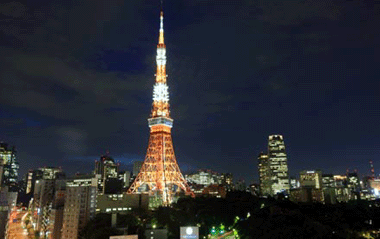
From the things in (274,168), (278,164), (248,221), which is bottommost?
(248,221)

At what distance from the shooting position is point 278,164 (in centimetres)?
9344

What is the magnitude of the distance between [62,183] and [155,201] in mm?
16659

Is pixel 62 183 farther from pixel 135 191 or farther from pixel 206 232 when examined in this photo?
pixel 206 232

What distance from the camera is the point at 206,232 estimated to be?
29.3 metres

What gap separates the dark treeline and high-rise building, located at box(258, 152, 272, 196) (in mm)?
57534

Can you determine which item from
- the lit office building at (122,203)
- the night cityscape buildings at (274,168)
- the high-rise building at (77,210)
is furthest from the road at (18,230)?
the night cityscape buildings at (274,168)

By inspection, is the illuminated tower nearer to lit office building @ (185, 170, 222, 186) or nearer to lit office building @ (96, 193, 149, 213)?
lit office building @ (96, 193, 149, 213)

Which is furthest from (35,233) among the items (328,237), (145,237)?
(328,237)

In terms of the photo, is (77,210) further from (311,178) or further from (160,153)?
(311,178)

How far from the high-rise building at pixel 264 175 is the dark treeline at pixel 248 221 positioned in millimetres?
57534

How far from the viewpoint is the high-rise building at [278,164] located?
90.1m

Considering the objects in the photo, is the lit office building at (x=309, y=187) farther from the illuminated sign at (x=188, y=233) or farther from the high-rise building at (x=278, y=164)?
the illuminated sign at (x=188, y=233)

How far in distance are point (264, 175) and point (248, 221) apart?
2823 inches

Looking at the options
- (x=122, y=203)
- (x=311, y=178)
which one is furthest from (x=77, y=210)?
(x=311, y=178)
